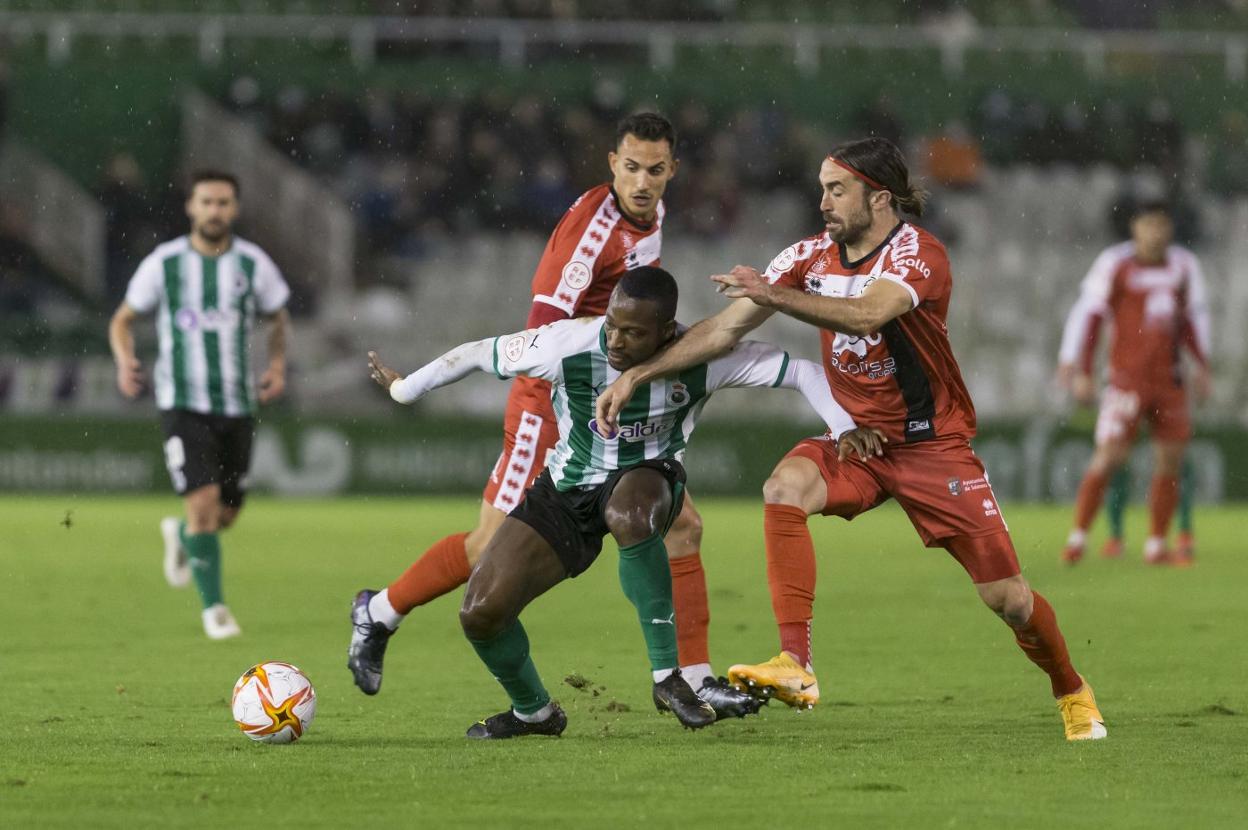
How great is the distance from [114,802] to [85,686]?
8.39 feet

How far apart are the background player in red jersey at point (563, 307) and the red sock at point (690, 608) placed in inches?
1.5

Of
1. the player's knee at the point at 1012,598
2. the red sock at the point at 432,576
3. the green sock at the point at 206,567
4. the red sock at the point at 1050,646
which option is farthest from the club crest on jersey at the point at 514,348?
the green sock at the point at 206,567

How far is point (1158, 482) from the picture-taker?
12672 mm

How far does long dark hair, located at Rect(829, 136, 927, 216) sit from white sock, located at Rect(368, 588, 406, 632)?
7.25 ft

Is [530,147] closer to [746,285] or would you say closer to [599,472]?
[599,472]

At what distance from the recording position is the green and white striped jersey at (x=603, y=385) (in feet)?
20.0

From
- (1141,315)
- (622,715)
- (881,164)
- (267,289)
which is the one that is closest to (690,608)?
(622,715)

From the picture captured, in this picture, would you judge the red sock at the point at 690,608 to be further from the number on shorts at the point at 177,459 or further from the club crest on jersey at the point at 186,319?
the club crest on jersey at the point at 186,319

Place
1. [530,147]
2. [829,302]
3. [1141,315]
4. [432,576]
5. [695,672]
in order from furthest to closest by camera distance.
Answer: [530,147] < [1141,315] < [432,576] < [695,672] < [829,302]

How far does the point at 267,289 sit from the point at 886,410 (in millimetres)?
4345

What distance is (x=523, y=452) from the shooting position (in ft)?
22.8

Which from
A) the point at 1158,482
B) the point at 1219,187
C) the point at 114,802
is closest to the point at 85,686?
the point at 114,802

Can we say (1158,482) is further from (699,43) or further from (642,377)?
(699,43)

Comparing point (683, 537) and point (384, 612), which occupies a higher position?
point (683, 537)
